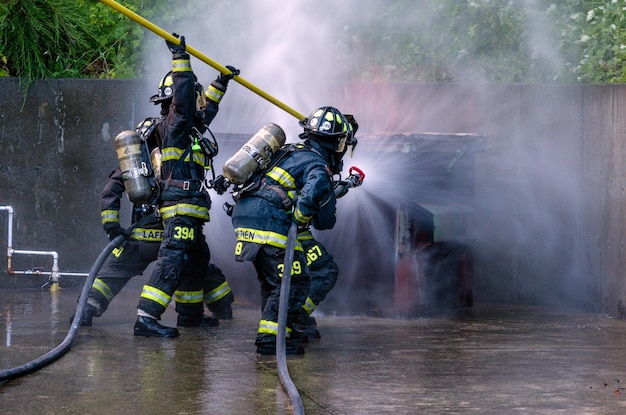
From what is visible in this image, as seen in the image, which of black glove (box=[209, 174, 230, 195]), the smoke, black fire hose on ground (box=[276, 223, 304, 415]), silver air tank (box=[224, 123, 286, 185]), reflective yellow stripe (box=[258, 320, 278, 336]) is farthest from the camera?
the smoke

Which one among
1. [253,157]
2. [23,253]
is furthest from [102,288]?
[23,253]

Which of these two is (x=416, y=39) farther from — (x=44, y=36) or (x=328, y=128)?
(x=328, y=128)

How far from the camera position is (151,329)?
7.67 metres

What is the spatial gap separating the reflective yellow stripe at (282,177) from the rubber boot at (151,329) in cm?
142

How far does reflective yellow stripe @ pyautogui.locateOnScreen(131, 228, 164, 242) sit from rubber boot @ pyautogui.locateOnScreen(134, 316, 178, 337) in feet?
2.27

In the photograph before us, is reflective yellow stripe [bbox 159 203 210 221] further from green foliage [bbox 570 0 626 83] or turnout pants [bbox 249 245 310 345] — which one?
green foliage [bbox 570 0 626 83]

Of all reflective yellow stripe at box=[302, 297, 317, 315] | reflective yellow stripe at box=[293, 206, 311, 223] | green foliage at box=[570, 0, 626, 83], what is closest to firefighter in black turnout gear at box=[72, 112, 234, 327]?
reflective yellow stripe at box=[302, 297, 317, 315]

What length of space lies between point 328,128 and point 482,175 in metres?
3.40

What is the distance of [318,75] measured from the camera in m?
11.1

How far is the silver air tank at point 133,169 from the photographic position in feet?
25.2

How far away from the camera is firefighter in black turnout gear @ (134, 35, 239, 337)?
7543mm

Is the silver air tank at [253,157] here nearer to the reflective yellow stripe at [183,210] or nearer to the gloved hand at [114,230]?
the reflective yellow stripe at [183,210]

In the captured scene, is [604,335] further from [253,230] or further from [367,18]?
[367,18]

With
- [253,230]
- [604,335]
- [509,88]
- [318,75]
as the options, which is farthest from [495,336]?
[318,75]
